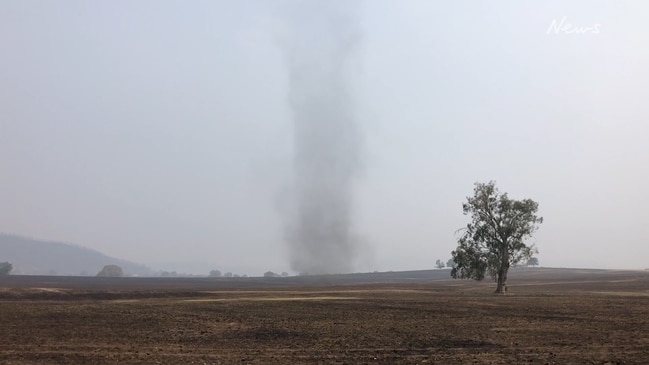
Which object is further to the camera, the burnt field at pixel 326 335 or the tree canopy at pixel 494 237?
the tree canopy at pixel 494 237

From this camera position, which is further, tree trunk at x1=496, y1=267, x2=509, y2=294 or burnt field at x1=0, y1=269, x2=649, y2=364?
tree trunk at x1=496, y1=267, x2=509, y2=294

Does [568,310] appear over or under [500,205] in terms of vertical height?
under

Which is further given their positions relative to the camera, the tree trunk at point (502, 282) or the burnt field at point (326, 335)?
the tree trunk at point (502, 282)

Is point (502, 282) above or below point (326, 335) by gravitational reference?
above

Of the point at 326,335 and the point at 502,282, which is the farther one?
the point at 502,282

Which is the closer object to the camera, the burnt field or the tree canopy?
the burnt field

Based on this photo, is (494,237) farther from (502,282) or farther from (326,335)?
(326,335)

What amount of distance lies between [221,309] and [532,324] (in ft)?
86.6

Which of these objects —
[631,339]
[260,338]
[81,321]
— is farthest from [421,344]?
[81,321]

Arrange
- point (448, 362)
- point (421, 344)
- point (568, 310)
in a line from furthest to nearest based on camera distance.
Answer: point (568, 310), point (421, 344), point (448, 362)

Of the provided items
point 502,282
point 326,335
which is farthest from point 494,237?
point 326,335

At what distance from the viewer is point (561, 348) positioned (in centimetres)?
2373

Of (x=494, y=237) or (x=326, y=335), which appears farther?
(x=494, y=237)

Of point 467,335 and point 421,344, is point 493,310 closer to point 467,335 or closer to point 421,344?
point 467,335
